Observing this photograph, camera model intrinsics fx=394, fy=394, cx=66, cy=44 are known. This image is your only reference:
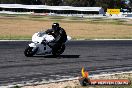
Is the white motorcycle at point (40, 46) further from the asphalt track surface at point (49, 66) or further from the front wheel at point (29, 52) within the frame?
the asphalt track surface at point (49, 66)

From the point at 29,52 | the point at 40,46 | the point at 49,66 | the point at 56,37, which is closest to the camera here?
the point at 49,66

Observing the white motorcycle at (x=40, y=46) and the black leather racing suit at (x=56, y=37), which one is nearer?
the white motorcycle at (x=40, y=46)

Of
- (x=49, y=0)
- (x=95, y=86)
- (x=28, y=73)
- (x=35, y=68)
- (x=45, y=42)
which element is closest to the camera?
(x=95, y=86)

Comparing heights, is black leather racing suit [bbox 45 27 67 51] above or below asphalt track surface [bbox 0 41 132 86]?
above

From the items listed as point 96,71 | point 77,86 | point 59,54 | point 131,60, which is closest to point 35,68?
point 96,71

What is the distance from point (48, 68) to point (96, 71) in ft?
5.82

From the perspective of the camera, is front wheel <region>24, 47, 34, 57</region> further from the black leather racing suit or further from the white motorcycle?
the black leather racing suit

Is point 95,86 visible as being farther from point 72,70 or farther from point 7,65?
point 7,65

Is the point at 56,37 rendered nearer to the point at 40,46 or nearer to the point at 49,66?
the point at 40,46

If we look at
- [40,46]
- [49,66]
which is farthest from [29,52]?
[49,66]

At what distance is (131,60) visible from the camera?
1867cm

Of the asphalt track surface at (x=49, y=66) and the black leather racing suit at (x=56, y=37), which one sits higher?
the black leather racing suit at (x=56, y=37)

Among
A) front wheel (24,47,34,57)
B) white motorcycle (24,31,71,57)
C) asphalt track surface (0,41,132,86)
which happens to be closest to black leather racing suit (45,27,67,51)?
white motorcycle (24,31,71,57)

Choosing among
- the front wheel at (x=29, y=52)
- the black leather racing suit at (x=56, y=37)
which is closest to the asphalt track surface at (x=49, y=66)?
the front wheel at (x=29, y=52)
